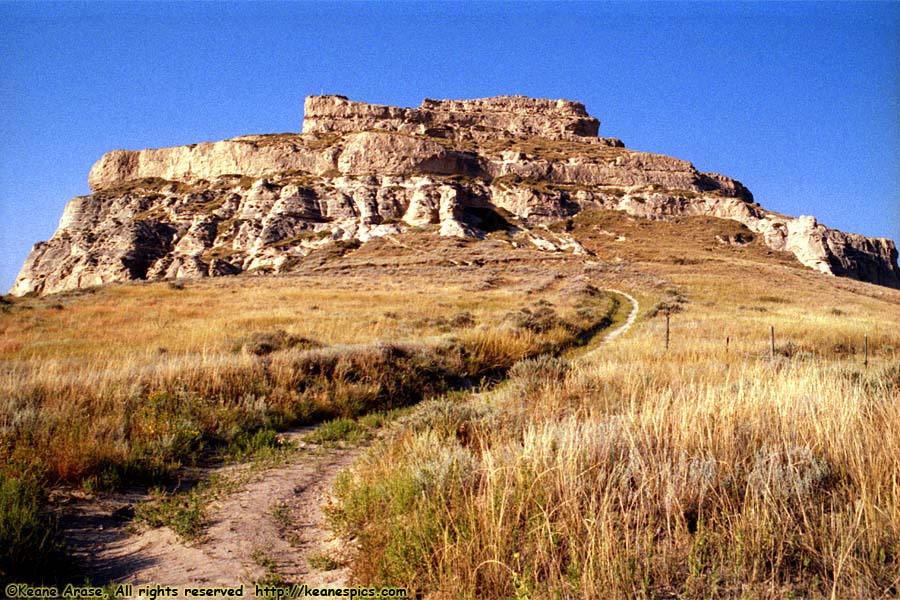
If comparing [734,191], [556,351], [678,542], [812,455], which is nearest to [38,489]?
[678,542]

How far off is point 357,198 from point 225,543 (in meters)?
77.1

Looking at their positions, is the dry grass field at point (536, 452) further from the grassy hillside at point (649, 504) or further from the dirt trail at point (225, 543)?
the dirt trail at point (225, 543)

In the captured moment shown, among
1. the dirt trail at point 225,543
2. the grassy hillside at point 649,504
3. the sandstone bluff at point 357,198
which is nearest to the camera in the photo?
the grassy hillside at point 649,504

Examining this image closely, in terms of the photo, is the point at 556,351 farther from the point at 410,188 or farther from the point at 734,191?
the point at 734,191

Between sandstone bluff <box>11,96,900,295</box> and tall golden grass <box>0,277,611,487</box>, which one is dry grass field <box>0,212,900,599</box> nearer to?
tall golden grass <box>0,277,611,487</box>

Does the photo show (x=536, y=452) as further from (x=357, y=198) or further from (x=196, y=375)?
(x=357, y=198)

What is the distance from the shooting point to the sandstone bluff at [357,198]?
70.4 metres

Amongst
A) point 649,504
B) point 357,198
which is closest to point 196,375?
point 649,504

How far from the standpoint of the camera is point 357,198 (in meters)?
77.9

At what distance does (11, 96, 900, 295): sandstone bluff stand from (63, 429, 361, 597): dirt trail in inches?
2318

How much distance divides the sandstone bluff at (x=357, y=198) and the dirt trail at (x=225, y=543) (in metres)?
58.9

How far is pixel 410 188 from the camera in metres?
80.1

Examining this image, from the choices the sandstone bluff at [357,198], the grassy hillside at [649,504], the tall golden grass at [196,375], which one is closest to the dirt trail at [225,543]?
the grassy hillside at [649,504]

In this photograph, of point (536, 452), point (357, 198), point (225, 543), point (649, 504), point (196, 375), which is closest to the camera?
point (649, 504)
